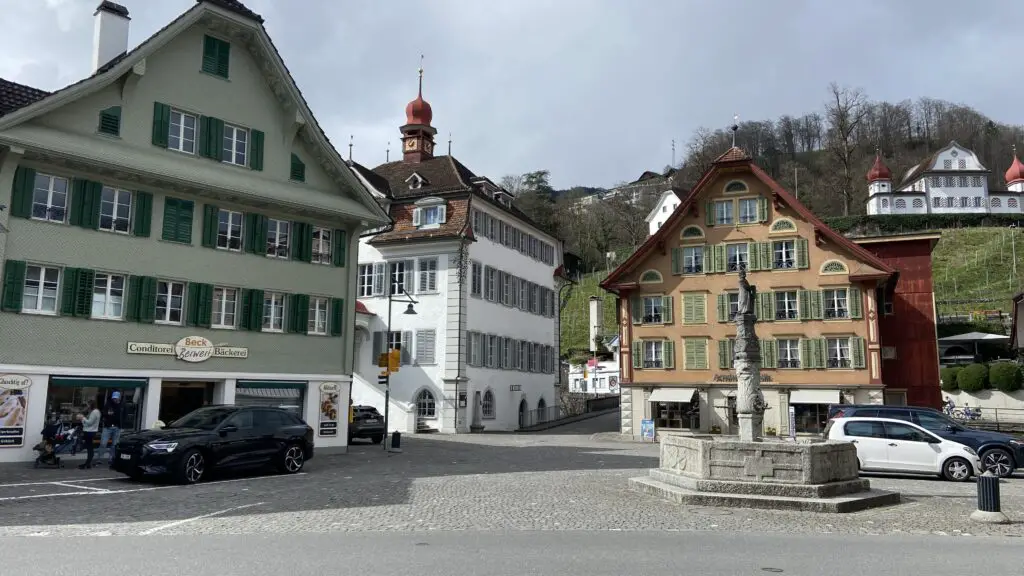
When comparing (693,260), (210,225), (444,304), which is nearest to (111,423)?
(210,225)

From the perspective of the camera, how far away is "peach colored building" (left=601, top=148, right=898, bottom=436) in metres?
33.7

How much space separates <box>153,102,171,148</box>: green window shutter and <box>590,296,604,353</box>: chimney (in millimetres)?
51994

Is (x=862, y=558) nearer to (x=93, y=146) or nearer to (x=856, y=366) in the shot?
(x=93, y=146)

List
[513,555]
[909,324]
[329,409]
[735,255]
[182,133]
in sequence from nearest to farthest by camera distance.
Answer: [513,555] → [182,133] → [329,409] → [735,255] → [909,324]

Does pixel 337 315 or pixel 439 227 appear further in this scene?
pixel 439 227

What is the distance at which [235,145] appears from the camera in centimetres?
2544

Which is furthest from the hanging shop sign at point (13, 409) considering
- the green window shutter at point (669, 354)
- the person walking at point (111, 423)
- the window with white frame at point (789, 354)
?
the window with white frame at point (789, 354)

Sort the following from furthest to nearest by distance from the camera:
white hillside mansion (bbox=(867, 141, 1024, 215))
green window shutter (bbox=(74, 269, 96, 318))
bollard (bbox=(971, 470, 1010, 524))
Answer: white hillside mansion (bbox=(867, 141, 1024, 215))
green window shutter (bbox=(74, 269, 96, 318))
bollard (bbox=(971, 470, 1010, 524))

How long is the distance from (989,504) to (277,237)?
69.9 feet

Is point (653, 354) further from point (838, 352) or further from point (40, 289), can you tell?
point (40, 289)

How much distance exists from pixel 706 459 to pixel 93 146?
18262mm

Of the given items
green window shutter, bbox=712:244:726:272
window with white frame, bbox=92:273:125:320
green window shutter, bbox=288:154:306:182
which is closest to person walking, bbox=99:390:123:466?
window with white frame, bbox=92:273:125:320

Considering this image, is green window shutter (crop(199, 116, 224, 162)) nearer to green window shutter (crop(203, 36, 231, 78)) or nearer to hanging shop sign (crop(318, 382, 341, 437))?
green window shutter (crop(203, 36, 231, 78))

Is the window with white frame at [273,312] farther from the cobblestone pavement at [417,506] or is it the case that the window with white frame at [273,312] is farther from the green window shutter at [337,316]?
the cobblestone pavement at [417,506]
